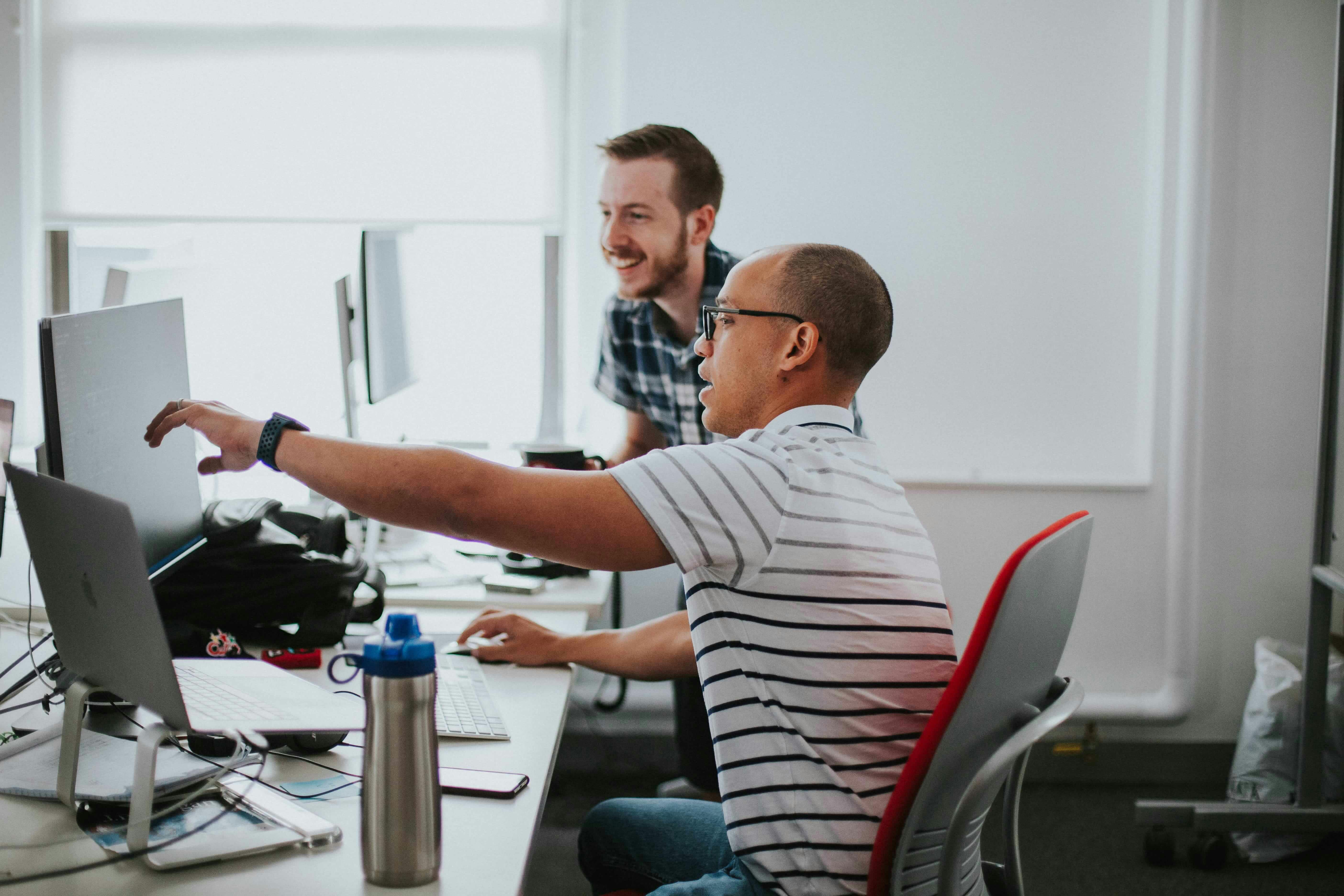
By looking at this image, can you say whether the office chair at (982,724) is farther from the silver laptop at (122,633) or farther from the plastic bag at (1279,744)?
the plastic bag at (1279,744)

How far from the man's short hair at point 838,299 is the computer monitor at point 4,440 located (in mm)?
1170

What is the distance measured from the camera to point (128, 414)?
4.67 ft

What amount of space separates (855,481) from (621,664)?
1.95 feet

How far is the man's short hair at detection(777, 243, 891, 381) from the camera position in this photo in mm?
1246

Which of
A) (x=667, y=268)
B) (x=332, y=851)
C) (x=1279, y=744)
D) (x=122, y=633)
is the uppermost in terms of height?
(x=667, y=268)

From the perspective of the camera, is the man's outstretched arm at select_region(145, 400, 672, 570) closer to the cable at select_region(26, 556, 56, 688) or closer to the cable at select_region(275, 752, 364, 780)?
the cable at select_region(275, 752, 364, 780)

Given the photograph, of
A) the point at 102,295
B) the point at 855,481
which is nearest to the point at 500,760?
the point at 855,481

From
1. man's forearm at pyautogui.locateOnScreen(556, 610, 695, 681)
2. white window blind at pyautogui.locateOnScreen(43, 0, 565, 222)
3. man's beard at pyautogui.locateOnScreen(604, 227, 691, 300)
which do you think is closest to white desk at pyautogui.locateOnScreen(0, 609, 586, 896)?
man's forearm at pyautogui.locateOnScreen(556, 610, 695, 681)

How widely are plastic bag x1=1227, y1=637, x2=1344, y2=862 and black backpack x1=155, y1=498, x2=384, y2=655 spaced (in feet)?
7.17

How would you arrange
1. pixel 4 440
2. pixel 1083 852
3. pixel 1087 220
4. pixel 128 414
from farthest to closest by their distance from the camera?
pixel 1087 220
pixel 1083 852
pixel 4 440
pixel 128 414

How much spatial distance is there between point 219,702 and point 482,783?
1.02 ft

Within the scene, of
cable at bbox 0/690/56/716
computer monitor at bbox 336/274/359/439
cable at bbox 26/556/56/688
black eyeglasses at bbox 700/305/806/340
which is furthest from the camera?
computer monitor at bbox 336/274/359/439

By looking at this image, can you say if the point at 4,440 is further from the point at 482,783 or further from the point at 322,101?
the point at 322,101

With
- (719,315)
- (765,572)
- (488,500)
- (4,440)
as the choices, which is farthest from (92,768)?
(719,315)
